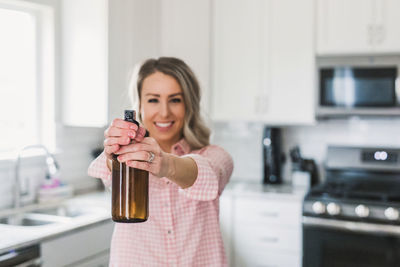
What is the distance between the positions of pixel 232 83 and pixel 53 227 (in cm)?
172

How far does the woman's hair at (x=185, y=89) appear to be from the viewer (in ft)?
5.36

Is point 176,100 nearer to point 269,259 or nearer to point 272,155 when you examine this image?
point 269,259

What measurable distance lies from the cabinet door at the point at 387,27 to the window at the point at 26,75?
2.08 m

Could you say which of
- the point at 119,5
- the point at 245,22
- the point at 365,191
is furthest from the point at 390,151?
the point at 119,5

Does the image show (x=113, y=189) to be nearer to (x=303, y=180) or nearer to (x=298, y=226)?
(x=298, y=226)

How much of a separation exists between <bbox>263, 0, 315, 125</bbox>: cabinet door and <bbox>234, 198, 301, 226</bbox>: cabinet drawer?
1.91 feet

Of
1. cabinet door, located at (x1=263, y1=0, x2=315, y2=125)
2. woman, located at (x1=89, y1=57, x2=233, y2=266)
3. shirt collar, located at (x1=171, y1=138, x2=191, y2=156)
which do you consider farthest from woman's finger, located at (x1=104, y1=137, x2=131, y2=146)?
cabinet door, located at (x1=263, y1=0, x2=315, y2=125)

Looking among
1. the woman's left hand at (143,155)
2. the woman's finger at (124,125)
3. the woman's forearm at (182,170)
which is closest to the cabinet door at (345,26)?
the woman's forearm at (182,170)

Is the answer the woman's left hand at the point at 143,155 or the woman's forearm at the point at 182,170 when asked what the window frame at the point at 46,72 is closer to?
the woman's forearm at the point at 182,170

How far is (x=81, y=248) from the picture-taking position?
2496mm

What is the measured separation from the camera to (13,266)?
2092mm

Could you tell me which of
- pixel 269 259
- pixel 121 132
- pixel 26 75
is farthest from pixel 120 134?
pixel 269 259

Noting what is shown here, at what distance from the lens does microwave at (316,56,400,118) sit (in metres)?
3.21

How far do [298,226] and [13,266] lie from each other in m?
1.79
